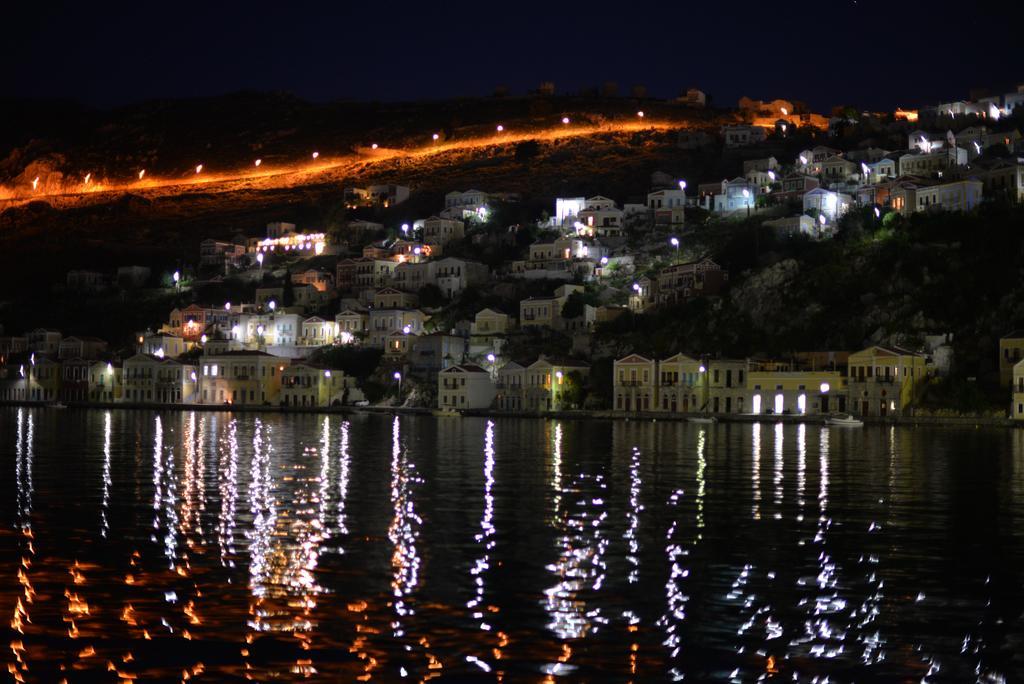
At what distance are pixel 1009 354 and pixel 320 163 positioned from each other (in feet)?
444

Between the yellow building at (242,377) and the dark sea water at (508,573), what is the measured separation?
188ft

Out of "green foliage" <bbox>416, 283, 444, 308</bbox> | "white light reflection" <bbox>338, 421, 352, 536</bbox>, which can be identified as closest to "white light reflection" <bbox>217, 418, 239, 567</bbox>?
"white light reflection" <bbox>338, 421, 352, 536</bbox>

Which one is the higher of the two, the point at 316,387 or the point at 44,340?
the point at 44,340

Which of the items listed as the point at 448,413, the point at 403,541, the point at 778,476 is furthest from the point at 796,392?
the point at 403,541

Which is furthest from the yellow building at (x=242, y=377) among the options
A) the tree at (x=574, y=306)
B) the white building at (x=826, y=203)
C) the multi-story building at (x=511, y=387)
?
the white building at (x=826, y=203)

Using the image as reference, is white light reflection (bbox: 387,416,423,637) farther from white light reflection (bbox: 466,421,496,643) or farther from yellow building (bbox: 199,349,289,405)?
yellow building (bbox: 199,349,289,405)

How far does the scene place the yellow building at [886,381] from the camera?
6344 centimetres

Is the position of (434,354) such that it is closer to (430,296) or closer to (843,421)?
(430,296)

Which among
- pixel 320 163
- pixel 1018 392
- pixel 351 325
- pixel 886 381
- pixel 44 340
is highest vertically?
pixel 320 163

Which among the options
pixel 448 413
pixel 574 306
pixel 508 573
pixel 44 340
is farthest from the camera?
pixel 44 340

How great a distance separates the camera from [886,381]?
209 ft

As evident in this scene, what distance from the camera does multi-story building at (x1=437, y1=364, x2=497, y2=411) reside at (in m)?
79.1

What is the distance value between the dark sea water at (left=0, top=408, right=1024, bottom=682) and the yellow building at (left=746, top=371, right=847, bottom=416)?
34570mm

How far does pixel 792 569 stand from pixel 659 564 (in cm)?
184
